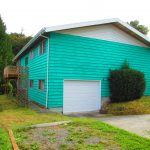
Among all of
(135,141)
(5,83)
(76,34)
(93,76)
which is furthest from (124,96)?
(5,83)

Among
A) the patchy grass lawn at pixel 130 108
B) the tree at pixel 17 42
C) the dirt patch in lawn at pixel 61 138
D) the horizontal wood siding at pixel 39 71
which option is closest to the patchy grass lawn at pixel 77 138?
the dirt patch in lawn at pixel 61 138

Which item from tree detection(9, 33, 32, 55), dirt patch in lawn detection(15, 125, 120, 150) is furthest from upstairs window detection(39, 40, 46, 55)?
tree detection(9, 33, 32, 55)

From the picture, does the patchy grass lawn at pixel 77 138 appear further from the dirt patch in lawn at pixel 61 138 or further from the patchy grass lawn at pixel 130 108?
the patchy grass lawn at pixel 130 108

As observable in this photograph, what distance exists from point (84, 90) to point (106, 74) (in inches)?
77.3

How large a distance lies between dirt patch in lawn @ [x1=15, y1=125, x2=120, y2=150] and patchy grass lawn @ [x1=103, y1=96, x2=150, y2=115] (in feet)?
19.3

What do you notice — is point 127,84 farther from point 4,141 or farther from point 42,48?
point 4,141

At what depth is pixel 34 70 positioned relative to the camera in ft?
57.3

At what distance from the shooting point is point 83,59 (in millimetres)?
14438

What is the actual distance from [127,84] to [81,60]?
323 centimetres

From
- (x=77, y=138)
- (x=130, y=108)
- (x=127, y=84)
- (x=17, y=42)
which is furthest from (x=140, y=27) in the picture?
(x=77, y=138)

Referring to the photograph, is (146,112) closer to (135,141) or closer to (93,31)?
(93,31)

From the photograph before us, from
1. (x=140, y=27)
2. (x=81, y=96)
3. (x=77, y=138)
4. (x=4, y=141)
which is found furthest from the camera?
(x=140, y=27)

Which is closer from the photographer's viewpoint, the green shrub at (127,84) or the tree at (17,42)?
the green shrub at (127,84)

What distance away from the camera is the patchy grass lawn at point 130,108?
1311cm
